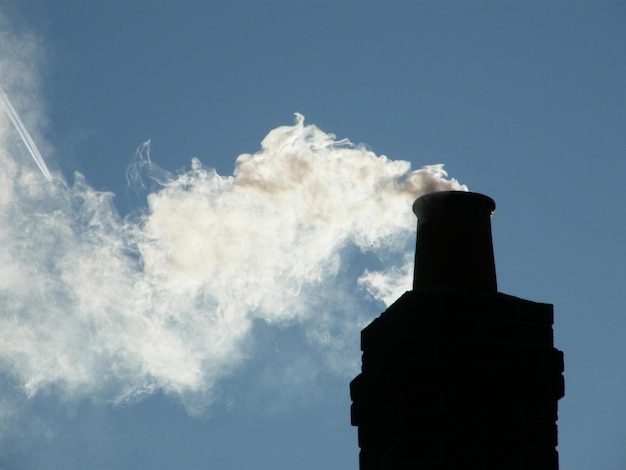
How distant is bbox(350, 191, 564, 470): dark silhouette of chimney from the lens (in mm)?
4977

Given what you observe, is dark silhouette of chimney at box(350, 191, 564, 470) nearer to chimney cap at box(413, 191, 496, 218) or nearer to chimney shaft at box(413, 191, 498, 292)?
chimney shaft at box(413, 191, 498, 292)

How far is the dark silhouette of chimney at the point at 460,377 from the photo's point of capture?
4.98 metres

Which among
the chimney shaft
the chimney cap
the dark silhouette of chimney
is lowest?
the dark silhouette of chimney

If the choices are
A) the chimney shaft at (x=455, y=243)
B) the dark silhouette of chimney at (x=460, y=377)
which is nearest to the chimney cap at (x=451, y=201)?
the chimney shaft at (x=455, y=243)

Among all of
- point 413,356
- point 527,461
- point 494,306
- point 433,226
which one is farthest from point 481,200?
point 527,461

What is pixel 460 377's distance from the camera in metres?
5.11

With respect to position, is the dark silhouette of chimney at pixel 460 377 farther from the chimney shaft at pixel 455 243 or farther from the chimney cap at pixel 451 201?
the chimney cap at pixel 451 201

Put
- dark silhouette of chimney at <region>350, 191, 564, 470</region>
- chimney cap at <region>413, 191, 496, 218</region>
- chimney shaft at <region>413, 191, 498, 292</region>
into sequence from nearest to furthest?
dark silhouette of chimney at <region>350, 191, 564, 470</region> < chimney shaft at <region>413, 191, 498, 292</region> < chimney cap at <region>413, 191, 496, 218</region>

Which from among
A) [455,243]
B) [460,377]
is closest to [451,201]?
[455,243]

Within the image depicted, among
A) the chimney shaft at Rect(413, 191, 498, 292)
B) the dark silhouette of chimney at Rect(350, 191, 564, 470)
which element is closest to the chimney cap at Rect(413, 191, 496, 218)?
the chimney shaft at Rect(413, 191, 498, 292)

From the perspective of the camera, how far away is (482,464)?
4.93 metres

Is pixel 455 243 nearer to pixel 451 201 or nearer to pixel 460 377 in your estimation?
pixel 451 201

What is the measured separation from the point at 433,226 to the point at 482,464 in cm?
135

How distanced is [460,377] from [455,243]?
31.9 inches
